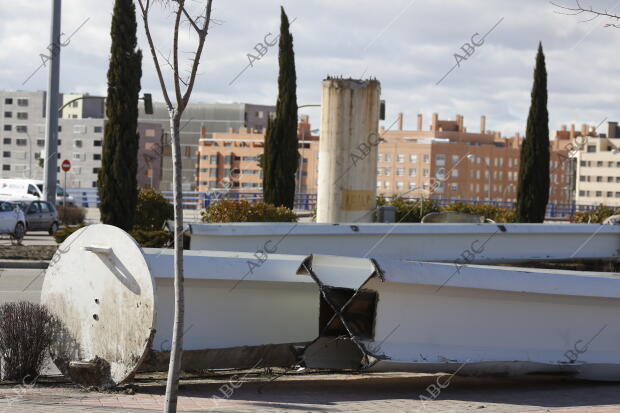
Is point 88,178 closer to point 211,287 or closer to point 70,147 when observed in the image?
point 70,147

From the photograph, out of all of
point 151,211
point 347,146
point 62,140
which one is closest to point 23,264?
point 151,211

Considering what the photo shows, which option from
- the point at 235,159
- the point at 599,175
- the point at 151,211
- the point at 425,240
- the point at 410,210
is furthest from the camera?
the point at 235,159

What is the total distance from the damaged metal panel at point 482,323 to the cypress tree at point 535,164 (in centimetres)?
2982

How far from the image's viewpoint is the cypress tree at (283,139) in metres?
35.7

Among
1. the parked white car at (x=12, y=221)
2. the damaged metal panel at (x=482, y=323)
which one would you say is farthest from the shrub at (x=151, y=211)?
the damaged metal panel at (x=482, y=323)

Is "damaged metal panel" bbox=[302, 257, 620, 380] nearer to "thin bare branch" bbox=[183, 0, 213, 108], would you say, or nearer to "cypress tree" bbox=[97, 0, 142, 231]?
"thin bare branch" bbox=[183, 0, 213, 108]

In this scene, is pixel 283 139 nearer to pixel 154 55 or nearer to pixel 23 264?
pixel 23 264

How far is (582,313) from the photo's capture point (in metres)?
10.6

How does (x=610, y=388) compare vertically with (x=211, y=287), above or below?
below

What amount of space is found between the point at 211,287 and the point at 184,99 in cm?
281

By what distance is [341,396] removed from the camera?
32.3ft

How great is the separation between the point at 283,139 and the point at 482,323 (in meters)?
26.8

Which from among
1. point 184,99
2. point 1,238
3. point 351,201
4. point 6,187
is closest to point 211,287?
point 184,99

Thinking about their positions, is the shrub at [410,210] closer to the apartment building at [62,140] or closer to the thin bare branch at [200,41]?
the thin bare branch at [200,41]
